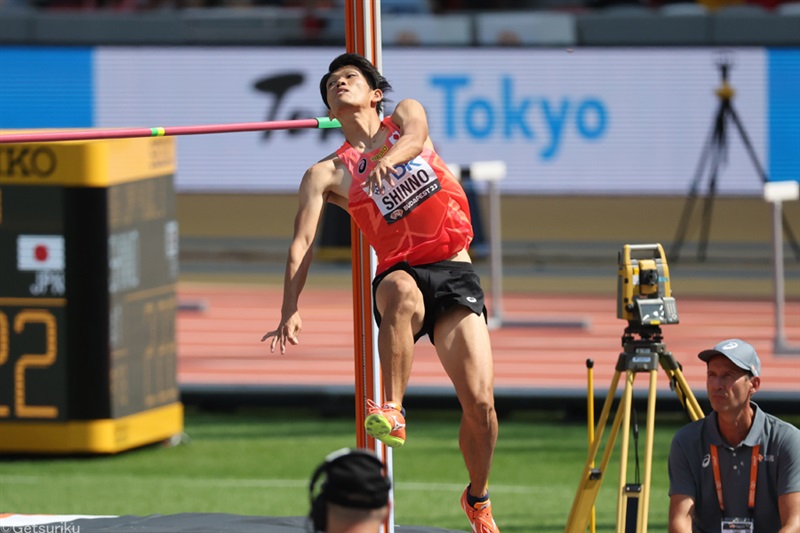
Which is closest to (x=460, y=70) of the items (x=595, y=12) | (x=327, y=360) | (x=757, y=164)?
(x=595, y=12)

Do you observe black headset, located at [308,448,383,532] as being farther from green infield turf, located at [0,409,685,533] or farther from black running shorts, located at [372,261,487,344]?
green infield turf, located at [0,409,685,533]

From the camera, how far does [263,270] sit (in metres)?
16.4

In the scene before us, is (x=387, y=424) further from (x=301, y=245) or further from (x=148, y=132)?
(x=148, y=132)

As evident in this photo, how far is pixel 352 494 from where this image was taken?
11.5ft

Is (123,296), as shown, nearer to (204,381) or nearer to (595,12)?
(204,381)

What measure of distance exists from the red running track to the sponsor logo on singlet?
15.0 feet

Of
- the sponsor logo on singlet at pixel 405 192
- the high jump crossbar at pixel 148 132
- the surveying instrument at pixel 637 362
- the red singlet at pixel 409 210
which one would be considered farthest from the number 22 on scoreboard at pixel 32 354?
the surveying instrument at pixel 637 362

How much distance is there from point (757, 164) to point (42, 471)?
7.72 metres

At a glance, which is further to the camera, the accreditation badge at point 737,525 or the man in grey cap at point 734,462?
the accreditation badge at point 737,525

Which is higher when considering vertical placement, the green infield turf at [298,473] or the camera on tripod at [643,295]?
the camera on tripod at [643,295]

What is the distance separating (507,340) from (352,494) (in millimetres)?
9439

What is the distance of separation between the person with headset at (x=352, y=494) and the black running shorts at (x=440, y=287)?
230 cm

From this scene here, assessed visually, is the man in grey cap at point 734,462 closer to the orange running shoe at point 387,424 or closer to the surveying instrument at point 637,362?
the surveying instrument at point 637,362

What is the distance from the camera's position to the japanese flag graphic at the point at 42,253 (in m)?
9.50
